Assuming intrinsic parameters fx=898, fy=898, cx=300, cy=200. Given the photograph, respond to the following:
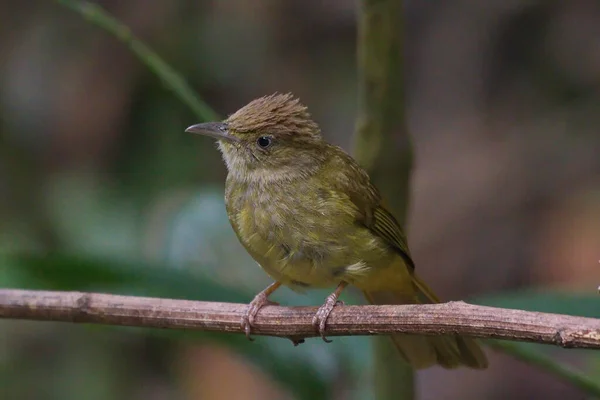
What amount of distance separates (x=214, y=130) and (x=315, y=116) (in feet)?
11.6

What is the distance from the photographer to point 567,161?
6488mm

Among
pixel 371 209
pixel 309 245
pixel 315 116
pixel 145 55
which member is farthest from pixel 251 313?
pixel 315 116

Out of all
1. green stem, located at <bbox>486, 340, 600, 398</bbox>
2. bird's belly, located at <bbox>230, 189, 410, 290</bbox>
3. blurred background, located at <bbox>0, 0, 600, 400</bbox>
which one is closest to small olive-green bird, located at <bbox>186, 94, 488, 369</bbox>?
bird's belly, located at <bbox>230, 189, 410, 290</bbox>

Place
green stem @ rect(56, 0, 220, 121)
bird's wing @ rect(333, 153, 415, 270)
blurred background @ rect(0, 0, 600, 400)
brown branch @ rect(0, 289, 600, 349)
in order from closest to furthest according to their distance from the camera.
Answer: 1. brown branch @ rect(0, 289, 600, 349)
2. green stem @ rect(56, 0, 220, 121)
3. bird's wing @ rect(333, 153, 415, 270)
4. blurred background @ rect(0, 0, 600, 400)

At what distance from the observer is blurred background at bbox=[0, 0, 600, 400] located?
5973 millimetres

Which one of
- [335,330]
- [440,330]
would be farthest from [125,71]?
[440,330]

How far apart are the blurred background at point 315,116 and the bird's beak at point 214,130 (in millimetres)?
1760

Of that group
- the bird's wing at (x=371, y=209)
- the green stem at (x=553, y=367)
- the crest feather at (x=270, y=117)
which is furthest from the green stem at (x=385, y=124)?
the green stem at (x=553, y=367)

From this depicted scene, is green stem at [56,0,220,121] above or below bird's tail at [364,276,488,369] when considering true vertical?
above

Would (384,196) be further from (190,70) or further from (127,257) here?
(190,70)

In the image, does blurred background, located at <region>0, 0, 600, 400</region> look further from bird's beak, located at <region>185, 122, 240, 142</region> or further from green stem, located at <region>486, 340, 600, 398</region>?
green stem, located at <region>486, 340, 600, 398</region>

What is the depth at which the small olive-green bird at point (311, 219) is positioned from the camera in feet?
10.6

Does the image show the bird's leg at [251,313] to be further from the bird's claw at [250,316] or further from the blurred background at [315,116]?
the blurred background at [315,116]

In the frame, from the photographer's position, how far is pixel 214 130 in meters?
3.51
